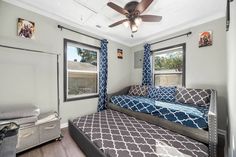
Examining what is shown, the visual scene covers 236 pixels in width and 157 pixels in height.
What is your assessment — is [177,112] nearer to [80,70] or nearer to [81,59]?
[80,70]

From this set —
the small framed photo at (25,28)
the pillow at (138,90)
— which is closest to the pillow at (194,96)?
the pillow at (138,90)

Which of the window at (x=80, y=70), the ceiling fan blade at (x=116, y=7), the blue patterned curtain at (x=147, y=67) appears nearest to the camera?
the ceiling fan blade at (x=116, y=7)

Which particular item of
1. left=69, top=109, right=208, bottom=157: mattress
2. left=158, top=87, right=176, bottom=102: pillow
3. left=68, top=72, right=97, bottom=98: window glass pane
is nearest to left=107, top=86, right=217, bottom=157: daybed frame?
left=69, top=109, right=208, bottom=157: mattress

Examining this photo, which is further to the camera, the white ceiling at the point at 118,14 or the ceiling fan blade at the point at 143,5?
the white ceiling at the point at 118,14

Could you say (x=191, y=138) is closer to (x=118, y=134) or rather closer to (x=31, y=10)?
(x=118, y=134)

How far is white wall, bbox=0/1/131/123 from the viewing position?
191cm

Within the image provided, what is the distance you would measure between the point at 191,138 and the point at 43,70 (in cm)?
281

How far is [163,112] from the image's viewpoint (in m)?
2.05

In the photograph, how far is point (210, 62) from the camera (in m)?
2.50

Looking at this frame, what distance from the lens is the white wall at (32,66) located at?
1914mm

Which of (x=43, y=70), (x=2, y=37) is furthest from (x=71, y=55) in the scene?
(x=2, y=37)

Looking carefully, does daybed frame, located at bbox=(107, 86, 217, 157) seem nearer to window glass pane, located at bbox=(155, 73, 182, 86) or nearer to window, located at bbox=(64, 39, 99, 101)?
window glass pane, located at bbox=(155, 73, 182, 86)

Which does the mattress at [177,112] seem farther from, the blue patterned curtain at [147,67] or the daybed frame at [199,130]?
the blue patterned curtain at [147,67]

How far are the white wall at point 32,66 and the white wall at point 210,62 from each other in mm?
2692
